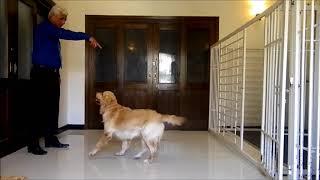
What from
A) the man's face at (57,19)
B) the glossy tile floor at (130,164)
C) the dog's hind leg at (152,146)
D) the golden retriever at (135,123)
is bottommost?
the glossy tile floor at (130,164)

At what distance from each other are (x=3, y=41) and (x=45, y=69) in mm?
518

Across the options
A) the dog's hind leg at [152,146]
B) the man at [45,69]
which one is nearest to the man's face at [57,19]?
the man at [45,69]

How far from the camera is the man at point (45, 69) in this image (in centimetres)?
431

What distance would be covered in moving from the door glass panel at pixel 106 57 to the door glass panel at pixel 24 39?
1.98 meters

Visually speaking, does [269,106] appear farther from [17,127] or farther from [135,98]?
[135,98]

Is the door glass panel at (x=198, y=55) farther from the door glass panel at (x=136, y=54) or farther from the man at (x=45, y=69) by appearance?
the man at (x=45, y=69)

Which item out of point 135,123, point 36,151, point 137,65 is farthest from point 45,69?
point 137,65

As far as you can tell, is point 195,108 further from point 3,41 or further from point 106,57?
point 3,41

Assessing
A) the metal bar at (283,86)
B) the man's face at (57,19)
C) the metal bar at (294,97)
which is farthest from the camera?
the man's face at (57,19)

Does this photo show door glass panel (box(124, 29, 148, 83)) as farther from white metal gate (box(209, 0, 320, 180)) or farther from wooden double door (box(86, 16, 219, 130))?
white metal gate (box(209, 0, 320, 180))

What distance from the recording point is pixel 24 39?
4840 mm

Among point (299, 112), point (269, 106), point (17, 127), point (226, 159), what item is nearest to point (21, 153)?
point (17, 127)

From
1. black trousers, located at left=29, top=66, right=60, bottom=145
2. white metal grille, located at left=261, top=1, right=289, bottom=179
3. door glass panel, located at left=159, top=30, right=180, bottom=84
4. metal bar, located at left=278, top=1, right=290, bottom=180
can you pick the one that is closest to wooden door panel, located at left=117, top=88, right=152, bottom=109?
door glass panel, located at left=159, top=30, right=180, bottom=84

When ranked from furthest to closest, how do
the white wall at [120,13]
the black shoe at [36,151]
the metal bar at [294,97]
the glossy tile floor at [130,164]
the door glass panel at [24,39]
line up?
1. the white wall at [120,13]
2. the door glass panel at [24,39]
3. the black shoe at [36,151]
4. the glossy tile floor at [130,164]
5. the metal bar at [294,97]
